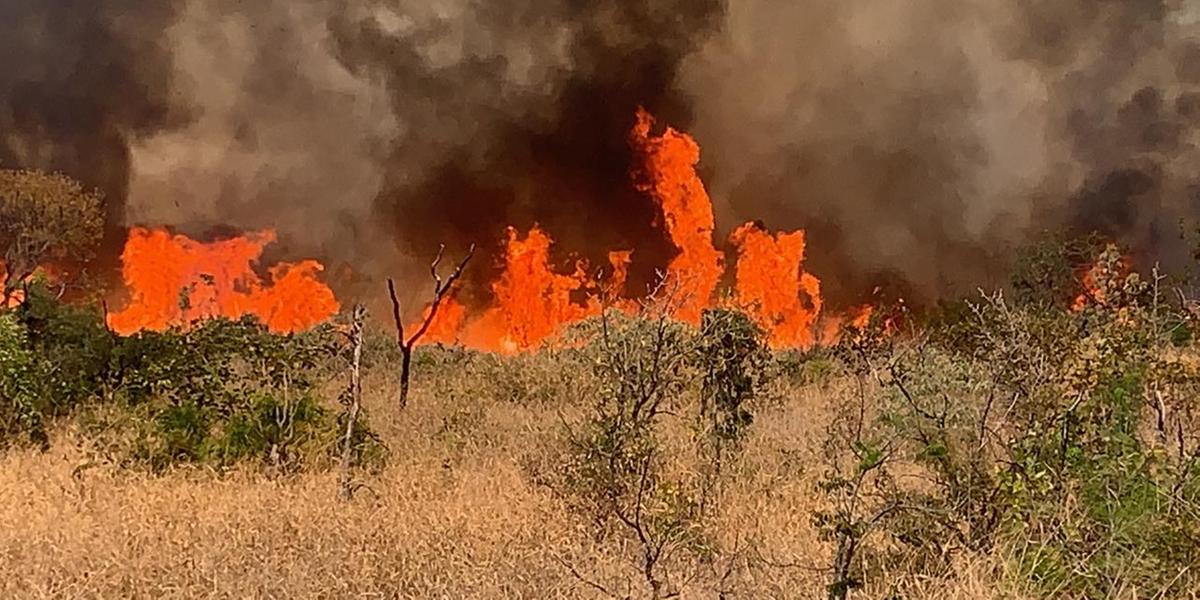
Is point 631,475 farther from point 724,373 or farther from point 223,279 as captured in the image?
point 223,279

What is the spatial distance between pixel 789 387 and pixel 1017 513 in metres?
10.7

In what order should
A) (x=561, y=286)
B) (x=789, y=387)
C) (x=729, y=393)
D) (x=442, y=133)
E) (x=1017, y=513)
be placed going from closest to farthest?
(x=1017, y=513) < (x=729, y=393) < (x=789, y=387) < (x=561, y=286) < (x=442, y=133)

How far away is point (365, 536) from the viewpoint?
6.69 metres

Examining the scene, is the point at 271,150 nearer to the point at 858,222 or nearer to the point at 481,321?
the point at 481,321

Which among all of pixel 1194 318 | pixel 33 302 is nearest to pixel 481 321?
pixel 33 302

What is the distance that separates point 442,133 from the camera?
87.2 feet

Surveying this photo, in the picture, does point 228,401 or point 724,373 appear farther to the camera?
point 724,373

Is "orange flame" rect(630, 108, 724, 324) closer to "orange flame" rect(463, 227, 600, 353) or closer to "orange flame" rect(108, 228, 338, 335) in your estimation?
"orange flame" rect(463, 227, 600, 353)

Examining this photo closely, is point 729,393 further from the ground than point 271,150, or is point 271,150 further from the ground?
point 271,150

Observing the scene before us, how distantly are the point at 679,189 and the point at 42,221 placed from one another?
48.9ft

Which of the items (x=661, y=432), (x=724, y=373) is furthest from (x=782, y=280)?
(x=724, y=373)

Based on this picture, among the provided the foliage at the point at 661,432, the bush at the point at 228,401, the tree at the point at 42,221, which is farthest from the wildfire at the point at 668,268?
the bush at the point at 228,401

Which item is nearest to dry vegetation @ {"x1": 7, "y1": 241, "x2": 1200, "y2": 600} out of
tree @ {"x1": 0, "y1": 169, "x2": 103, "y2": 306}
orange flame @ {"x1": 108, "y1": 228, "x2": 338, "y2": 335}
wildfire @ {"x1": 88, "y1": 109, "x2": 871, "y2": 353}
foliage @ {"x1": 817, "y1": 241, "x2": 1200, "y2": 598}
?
foliage @ {"x1": 817, "y1": 241, "x2": 1200, "y2": 598}

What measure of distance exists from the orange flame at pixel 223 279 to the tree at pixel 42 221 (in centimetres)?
157
